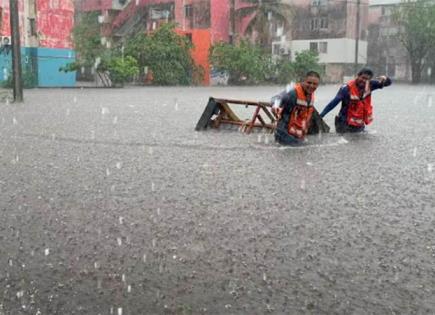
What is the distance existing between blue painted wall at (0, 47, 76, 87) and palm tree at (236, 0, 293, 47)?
41.2 ft

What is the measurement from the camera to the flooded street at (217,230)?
304 centimetres

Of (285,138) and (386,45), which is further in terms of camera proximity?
(386,45)

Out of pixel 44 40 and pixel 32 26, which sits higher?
pixel 32 26

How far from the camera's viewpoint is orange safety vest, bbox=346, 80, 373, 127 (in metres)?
9.38

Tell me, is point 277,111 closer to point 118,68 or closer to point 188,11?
point 118,68

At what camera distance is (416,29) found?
44.3 m

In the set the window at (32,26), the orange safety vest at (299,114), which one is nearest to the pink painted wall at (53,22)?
the window at (32,26)

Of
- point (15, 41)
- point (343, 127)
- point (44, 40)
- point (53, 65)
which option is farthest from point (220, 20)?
point (343, 127)

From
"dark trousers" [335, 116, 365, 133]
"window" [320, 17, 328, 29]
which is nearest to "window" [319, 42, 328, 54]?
"window" [320, 17, 328, 29]

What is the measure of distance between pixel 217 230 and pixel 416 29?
43.7 meters

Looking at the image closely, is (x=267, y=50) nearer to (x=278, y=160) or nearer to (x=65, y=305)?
(x=278, y=160)

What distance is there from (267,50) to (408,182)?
37.0m

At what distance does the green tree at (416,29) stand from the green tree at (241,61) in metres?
11.9

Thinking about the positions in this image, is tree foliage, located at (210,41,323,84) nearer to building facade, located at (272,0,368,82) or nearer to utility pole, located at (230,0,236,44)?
utility pole, located at (230,0,236,44)
